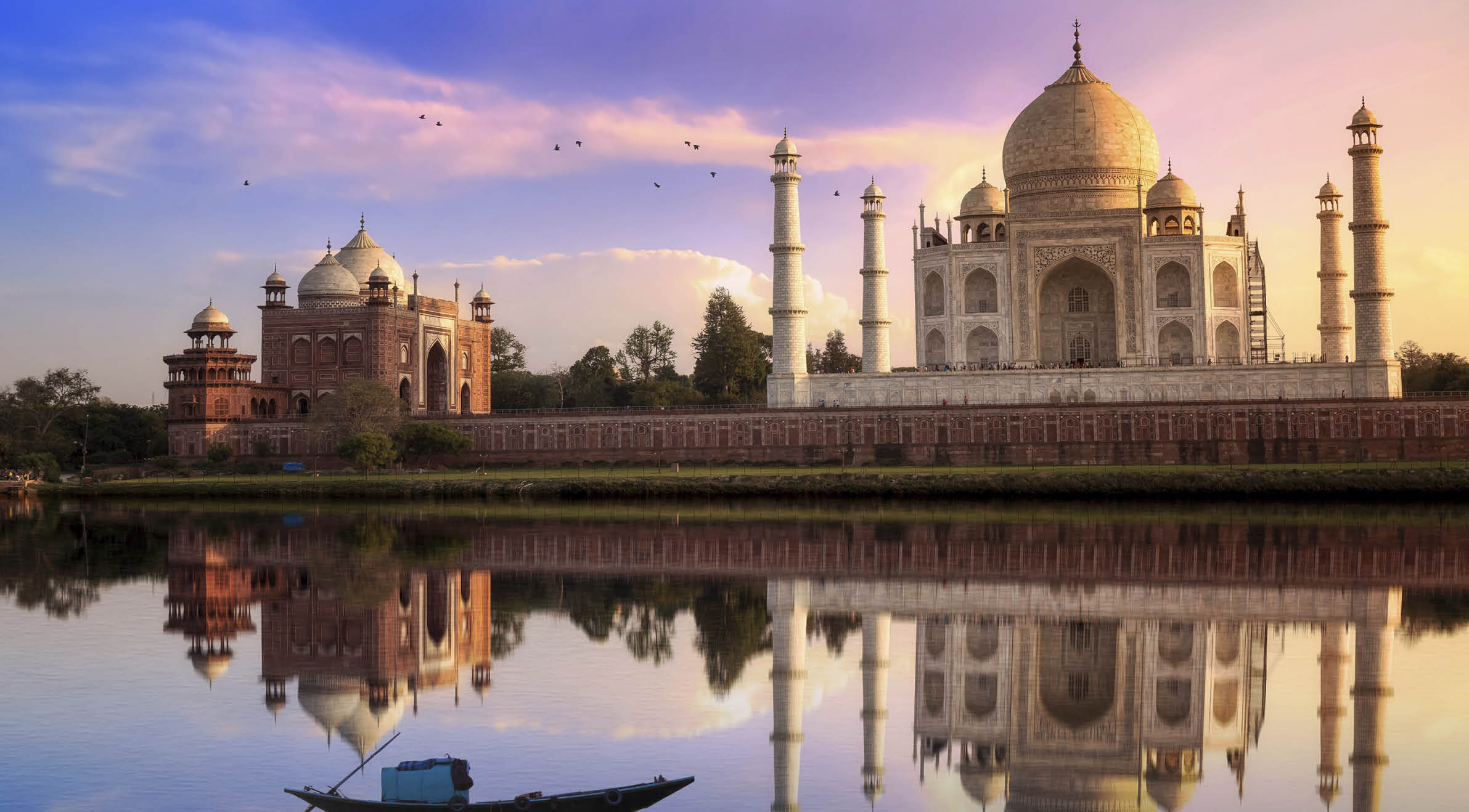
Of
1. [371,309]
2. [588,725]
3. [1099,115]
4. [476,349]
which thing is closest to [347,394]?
[371,309]

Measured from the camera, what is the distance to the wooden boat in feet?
32.9

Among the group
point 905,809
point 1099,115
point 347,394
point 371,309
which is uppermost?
point 1099,115

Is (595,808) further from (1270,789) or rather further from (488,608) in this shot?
(488,608)

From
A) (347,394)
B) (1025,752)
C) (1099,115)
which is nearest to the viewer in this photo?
(1025,752)

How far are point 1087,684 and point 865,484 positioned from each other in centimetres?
2484

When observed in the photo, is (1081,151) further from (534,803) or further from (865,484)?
(534,803)

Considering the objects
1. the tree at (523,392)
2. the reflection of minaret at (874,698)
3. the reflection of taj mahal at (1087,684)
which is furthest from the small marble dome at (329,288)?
the reflection of minaret at (874,698)

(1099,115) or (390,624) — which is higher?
(1099,115)

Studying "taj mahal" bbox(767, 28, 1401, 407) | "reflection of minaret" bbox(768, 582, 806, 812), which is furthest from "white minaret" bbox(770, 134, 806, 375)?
"reflection of minaret" bbox(768, 582, 806, 812)

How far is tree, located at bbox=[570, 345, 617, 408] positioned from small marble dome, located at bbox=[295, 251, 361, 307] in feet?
38.6

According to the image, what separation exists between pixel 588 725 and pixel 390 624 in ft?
20.8

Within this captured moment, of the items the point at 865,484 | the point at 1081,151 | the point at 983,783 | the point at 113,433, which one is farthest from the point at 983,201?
the point at 983,783

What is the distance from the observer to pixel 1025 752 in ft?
40.3

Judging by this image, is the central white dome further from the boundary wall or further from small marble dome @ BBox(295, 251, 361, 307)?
small marble dome @ BBox(295, 251, 361, 307)
